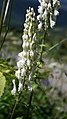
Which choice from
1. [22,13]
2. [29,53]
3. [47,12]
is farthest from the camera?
[22,13]

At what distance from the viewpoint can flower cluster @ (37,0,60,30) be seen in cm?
334

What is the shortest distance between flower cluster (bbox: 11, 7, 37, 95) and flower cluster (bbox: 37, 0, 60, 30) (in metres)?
0.44

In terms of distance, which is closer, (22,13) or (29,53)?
(29,53)

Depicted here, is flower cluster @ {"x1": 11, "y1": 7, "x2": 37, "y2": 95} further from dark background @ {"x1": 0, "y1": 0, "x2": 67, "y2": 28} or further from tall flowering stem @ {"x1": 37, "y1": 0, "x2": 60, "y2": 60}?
dark background @ {"x1": 0, "y1": 0, "x2": 67, "y2": 28}

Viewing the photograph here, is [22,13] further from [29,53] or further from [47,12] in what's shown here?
[29,53]

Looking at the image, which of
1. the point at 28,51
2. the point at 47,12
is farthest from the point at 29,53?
the point at 47,12

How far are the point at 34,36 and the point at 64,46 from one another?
7578mm

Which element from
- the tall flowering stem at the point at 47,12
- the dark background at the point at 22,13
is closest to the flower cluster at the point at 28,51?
the tall flowering stem at the point at 47,12

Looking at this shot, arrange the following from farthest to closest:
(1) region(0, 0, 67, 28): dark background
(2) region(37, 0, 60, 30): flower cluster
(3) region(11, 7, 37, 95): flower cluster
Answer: (1) region(0, 0, 67, 28): dark background
(2) region(37, 0, 60, 30): flower cluster
(3) region(11, 7, 37, 95): flower cluster

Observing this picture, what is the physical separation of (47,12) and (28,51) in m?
0.54

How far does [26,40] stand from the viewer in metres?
2.90

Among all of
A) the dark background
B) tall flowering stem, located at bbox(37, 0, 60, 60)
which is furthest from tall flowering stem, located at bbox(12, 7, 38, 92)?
the dark background

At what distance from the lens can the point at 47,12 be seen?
3.38 metres

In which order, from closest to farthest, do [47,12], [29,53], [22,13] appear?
[29,53]
[47,12]
[22,13]
